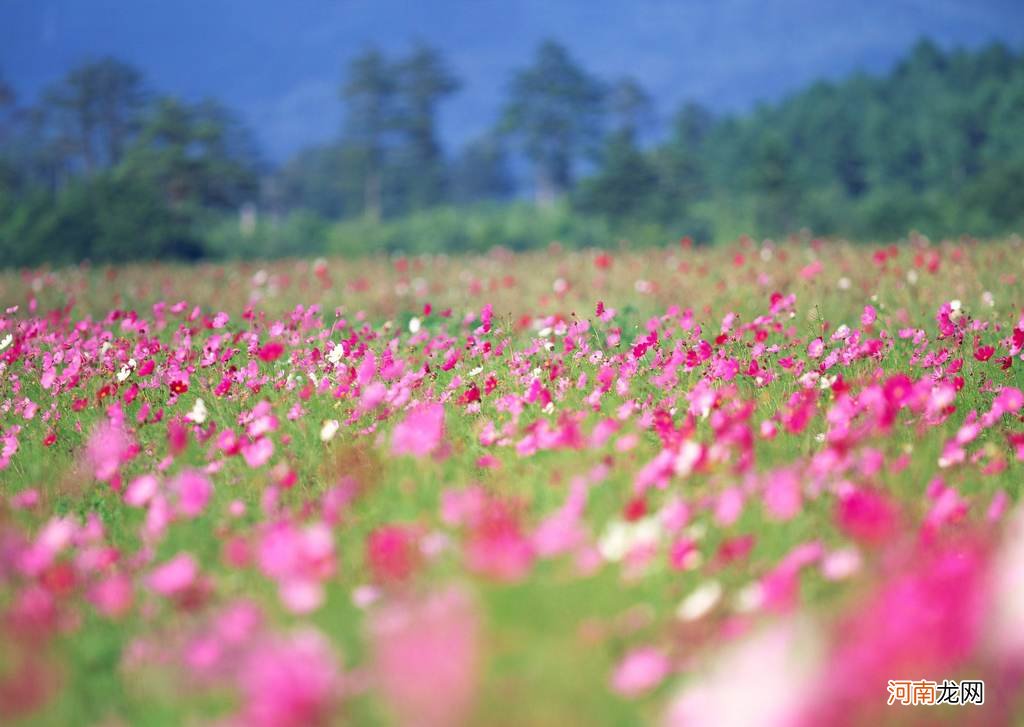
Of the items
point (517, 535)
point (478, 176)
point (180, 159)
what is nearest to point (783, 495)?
point (517, 535)

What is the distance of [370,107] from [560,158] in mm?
10086

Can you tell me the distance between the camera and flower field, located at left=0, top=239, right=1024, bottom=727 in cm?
161

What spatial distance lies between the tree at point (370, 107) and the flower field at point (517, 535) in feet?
149

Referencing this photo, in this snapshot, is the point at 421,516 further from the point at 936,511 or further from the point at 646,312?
the point at 646,312

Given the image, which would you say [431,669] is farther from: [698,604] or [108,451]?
[108,451]

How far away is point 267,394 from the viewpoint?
185 inches

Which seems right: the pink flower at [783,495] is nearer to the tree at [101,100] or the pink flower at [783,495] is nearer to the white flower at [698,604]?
the white flower at [698,604]

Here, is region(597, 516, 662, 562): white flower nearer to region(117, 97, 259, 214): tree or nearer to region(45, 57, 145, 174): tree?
region(117, 97, 259, 214): tree

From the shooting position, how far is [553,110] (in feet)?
161

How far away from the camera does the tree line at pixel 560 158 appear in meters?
23.4

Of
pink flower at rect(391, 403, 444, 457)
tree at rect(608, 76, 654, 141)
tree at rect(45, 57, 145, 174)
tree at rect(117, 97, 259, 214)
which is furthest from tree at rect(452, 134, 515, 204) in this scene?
pink flower at rect(391, 403, 444, 457)

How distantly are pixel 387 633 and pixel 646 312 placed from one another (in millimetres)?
5850

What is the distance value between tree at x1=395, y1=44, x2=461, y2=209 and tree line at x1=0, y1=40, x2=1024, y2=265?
0.10 metres

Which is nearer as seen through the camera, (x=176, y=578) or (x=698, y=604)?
(x=698, y=604)
